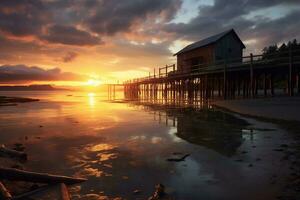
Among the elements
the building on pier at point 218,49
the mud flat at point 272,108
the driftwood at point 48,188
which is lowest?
the driftwood at point 48,188

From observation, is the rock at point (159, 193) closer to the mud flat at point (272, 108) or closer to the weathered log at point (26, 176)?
the weathered log at point (26, 176)

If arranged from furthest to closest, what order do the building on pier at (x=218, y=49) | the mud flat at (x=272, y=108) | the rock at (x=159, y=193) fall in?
the building on pier at (x=218, y=49)
the mud flat at (x=272, y=108)
the rock at (x=159, y=193)

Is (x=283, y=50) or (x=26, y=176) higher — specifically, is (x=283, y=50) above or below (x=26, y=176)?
above

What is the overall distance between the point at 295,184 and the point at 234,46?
32029 millimetres

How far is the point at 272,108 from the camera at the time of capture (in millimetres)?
16047

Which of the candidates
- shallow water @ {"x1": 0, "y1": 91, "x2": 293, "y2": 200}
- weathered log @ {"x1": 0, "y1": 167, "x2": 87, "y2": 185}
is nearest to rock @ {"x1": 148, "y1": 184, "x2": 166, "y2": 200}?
shallow water @ {"x1": 0, "y1": 91, "x2": 293, "y2": 200}

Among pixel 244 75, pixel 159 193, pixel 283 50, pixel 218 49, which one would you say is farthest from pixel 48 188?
pixel 283 50

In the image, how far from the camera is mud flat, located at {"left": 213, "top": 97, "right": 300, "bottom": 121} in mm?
14130

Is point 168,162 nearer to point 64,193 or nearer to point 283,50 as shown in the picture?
point 64,193

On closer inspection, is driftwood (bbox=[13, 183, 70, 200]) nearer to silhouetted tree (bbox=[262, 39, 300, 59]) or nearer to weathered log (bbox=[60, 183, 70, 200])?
weathered log (bbox=[60, 183, 70, 200])

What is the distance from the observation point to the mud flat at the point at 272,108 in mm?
14130

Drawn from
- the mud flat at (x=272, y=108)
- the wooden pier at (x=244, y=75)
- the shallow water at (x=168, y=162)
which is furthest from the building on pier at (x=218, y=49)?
the shallow water at (x=168, y=162)

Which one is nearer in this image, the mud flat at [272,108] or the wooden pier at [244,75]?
the mud flat at [272,108]

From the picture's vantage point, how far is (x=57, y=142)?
977cm
